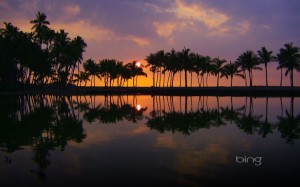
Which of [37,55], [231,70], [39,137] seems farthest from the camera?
[231,70]

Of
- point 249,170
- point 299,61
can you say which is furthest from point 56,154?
point 299,61

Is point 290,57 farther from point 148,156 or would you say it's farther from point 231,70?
point 148,156

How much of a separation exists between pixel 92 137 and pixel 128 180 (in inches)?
309

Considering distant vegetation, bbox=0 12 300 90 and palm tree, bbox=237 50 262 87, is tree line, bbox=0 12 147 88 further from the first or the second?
palm tree, bbox=237 50 262 87

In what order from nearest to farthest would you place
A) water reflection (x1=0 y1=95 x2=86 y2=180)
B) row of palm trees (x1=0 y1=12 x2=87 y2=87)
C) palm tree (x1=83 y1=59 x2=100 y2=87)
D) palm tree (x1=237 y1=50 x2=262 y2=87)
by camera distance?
water reflection (x1=0 y1=95 x2=86 y2=180) → row of palm trees (x1=0 y1=12 x2=87 y2=87) → palm tree (x1=237 y1=50 x2=262 y2=87) → palm tree (x1=83 y1=59 x2=100 y2=87)

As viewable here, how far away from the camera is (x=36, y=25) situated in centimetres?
6956

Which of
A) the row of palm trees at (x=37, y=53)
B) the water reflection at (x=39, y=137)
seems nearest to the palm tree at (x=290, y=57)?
the row of palm trees at (x=37, y=53)

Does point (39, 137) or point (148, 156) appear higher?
point (39, 137)

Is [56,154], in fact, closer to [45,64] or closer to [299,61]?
[45,64]

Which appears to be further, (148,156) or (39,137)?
(39,137)

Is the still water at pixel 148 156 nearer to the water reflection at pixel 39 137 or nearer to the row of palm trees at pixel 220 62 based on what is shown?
the water reflection at pixel 39 137

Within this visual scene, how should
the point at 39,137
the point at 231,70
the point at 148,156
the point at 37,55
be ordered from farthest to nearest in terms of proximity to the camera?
the point at 231,70, the point at 37,55, the point at 39,137, the point at 148,156

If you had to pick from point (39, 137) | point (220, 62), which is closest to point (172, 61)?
point (220, 62)

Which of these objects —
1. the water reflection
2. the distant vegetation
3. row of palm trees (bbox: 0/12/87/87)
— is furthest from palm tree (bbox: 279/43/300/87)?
the water reflection
